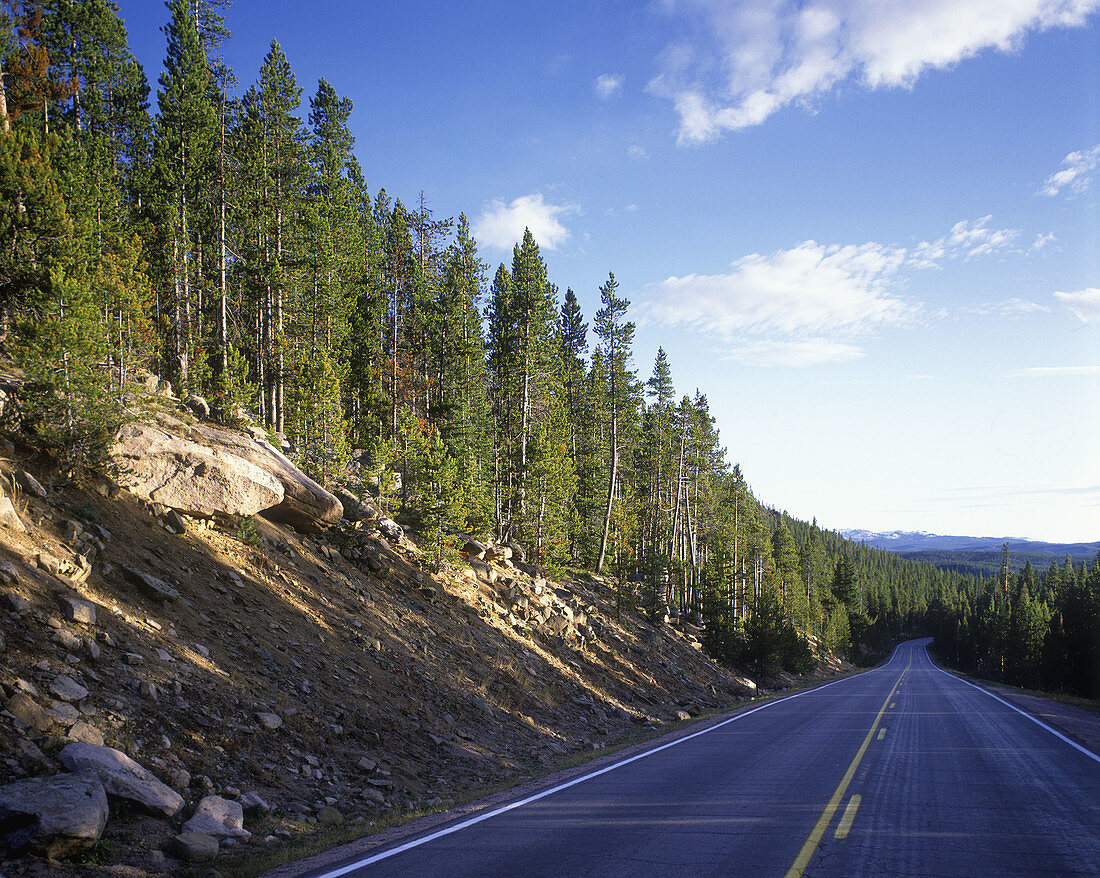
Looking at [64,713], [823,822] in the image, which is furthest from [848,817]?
[64,713]

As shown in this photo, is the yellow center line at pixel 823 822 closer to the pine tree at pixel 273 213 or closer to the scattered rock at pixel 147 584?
the scattered rock at pixel 147 584

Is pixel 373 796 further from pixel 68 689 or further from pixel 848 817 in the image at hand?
pixel 848 817

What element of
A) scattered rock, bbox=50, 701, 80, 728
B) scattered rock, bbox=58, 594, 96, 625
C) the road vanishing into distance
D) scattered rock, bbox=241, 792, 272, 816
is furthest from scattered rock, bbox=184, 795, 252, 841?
scattered rock, bbox=58, 594, 96, 625

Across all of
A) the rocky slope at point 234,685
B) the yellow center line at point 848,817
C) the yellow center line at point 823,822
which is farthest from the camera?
the yellow center line at point 848,817

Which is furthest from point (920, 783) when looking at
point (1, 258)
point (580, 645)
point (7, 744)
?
point (1, 258)

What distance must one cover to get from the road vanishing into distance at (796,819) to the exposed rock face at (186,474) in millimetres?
9614

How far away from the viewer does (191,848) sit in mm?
6320

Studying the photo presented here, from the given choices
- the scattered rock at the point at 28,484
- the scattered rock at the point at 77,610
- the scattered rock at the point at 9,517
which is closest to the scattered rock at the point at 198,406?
the scattered rock at the point at 28,484

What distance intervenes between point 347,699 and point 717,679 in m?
26.5

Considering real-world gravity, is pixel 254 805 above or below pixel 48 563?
below

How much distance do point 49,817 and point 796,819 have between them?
831 centimetres

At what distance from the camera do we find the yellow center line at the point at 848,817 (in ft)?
23.6

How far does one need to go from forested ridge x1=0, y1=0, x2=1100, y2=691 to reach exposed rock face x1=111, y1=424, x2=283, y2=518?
0.90 m

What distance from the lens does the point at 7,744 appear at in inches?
254
